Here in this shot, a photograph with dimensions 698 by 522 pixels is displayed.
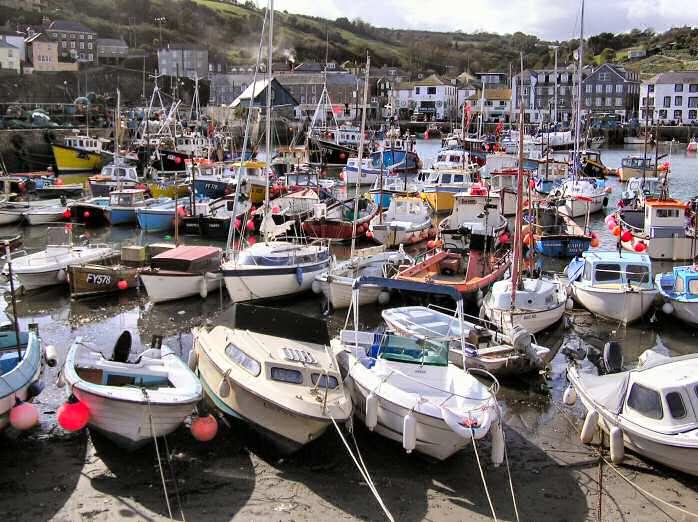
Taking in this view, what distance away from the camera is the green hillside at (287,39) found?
467 ft

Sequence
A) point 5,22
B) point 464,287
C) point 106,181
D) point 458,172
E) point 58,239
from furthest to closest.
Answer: point 5,22 < point 106,181 < point 458,172 < point 58,239 < point 464,287

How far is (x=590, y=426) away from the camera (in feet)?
37.2

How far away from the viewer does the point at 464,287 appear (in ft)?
61.7

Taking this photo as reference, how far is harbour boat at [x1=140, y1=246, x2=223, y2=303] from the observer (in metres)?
19.6

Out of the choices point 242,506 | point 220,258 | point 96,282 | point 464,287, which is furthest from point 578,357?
point 96,282

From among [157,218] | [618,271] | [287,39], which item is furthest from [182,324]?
[287,39]

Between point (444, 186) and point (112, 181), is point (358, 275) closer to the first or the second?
point (444, 186)

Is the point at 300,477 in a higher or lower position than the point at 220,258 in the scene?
lower

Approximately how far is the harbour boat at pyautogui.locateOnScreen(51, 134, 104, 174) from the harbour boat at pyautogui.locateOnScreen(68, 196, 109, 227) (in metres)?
17.9

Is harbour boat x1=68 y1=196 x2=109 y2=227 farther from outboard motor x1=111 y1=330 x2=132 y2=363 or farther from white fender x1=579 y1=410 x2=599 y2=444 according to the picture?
white fender x1=579 y1=410 x2=599 y2=444

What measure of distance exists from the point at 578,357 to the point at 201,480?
7.38 meters

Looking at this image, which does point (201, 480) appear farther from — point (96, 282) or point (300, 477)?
point (96, 282)

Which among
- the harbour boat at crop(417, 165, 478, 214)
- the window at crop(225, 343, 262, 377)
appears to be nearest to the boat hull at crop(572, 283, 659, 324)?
the window at crop(225, 343, 262, 377)

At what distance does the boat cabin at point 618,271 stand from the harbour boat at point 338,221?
814 cm
